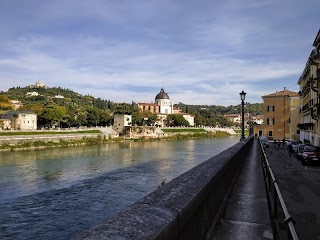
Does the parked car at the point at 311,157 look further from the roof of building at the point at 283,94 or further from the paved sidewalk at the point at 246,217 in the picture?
the roof of building at the point at 283,94

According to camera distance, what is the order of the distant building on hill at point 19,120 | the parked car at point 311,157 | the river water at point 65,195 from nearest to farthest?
1. the river water at point 65,195
2. the parked car at point 311,157
3. the distant building on hill at point 19,120

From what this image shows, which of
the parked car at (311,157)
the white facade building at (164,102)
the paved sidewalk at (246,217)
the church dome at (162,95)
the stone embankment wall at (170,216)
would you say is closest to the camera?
the stone embankment wall at (170,216)

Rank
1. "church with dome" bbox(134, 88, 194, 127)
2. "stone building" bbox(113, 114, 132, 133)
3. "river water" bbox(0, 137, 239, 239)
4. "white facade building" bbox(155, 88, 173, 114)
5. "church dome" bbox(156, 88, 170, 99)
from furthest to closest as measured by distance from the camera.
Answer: "church dome" bbox(156, 88, 170, 99) → "white facade building" bbox(155, 88, 173, 114) → "church with dome" bbox(134, 88, 194, 127) → "stone building" bbox(113, 114, 132, 133) → "river water" bbox(0, 137, 239, 239)

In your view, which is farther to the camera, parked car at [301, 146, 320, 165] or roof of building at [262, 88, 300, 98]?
roof of building at [262, 88, 300, 98]

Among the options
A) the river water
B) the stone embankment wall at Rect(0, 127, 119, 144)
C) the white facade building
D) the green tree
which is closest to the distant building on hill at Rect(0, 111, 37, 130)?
the stone embankment wall at Rect(0, 127, 119, 144)

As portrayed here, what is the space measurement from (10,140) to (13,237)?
52515mm

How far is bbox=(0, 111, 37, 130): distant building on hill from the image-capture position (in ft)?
313

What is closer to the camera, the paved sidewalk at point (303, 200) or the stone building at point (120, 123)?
the paved sidewalk at point (303, 200)

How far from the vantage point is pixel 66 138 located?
246 ft

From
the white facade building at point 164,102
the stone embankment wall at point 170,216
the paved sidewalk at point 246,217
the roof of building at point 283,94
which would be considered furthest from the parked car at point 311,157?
the white facade building at point 164,102

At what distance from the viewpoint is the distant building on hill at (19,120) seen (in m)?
95.2

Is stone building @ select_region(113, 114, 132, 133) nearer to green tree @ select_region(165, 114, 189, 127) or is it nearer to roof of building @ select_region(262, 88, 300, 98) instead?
green tree @ select_region(165, 114, 189, 127)

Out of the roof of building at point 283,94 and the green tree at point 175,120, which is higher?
the roof of building at point 283,94

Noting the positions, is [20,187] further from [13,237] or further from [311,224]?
[311,224]
